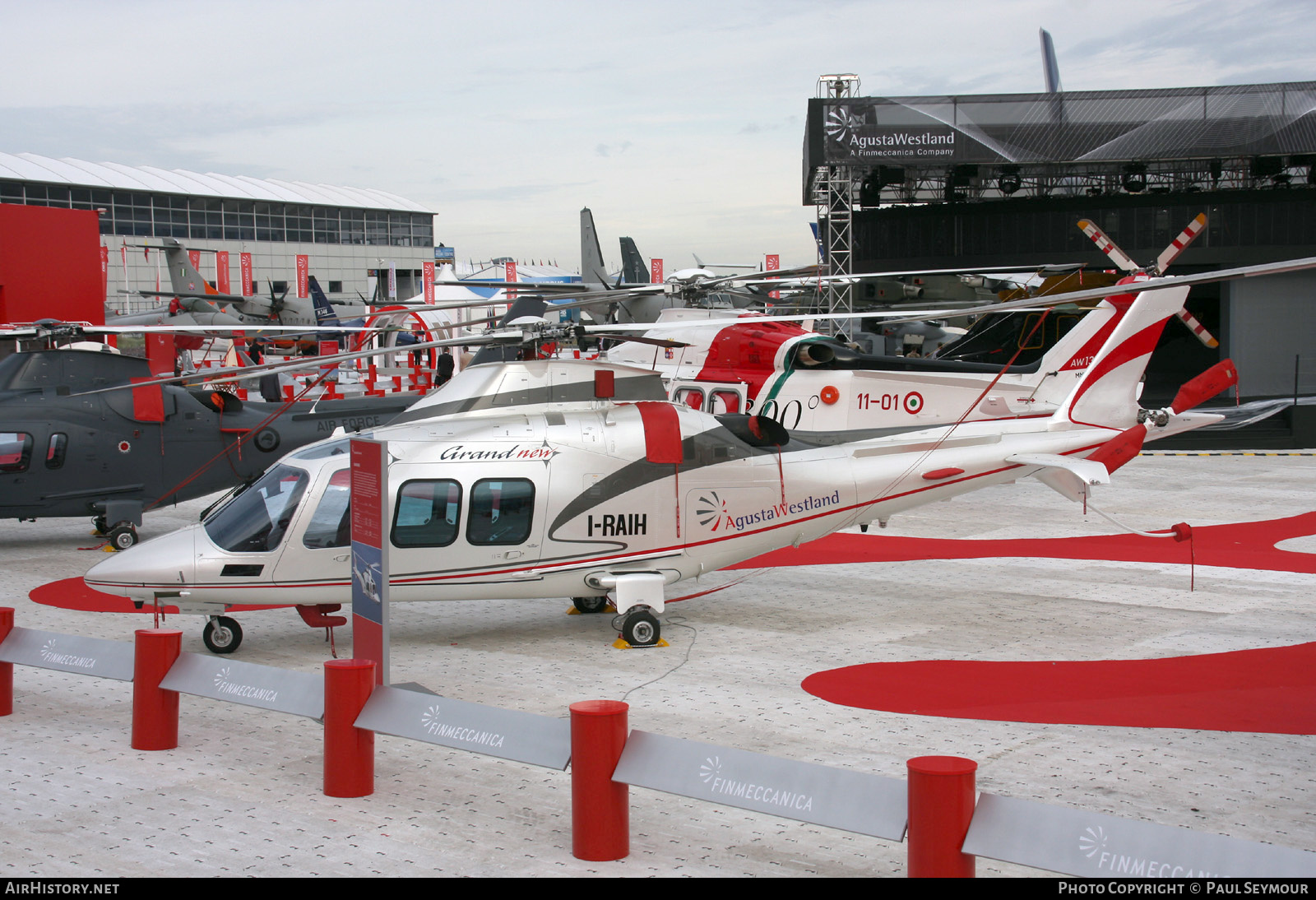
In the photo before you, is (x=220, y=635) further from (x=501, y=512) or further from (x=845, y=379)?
(x=845, y=379)

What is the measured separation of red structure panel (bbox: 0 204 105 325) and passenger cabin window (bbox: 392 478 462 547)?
55.2 feet

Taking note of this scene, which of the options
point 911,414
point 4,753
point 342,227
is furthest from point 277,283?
point 4,753

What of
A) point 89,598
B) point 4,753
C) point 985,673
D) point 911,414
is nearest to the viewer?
point 4,753

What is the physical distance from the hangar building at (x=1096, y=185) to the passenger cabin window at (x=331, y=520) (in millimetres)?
23000

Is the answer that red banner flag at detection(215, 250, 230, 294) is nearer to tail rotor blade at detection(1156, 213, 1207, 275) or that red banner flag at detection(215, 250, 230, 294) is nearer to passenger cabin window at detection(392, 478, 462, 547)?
tail rotor blade at detection(1156, 213, 1207, 275)

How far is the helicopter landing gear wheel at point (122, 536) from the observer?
14180 millimetres

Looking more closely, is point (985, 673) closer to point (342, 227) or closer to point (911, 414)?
point (911, 414)

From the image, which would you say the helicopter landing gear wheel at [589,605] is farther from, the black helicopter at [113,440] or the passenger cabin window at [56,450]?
the passenger cabin window at [56,450]

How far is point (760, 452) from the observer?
10602mm

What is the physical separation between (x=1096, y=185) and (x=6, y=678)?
36096mm

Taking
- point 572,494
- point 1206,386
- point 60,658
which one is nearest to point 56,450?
point 60,658

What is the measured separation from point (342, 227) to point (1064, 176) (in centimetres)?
5362

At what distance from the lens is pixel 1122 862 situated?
13.0ft

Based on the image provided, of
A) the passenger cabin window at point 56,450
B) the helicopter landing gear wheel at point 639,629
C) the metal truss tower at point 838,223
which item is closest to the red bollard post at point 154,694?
the helicopter landing gear wheel at point 639,629
